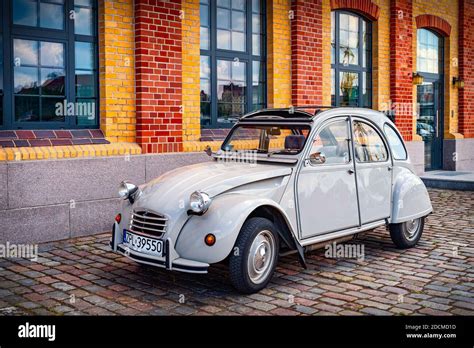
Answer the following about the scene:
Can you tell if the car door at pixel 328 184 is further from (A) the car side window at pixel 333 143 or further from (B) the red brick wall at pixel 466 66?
(B) the red brick wall at pixel 466 66

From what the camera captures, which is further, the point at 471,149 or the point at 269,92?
the point at 471,149

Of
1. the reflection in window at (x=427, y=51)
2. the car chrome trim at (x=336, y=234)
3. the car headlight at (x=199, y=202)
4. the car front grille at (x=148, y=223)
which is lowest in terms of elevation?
the car chrome trim at (x=336, y=234)

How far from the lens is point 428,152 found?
16.5 m

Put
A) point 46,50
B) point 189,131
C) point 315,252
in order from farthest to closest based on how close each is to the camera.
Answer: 1. point 189,131
2. point 46,50
3. point 315,252

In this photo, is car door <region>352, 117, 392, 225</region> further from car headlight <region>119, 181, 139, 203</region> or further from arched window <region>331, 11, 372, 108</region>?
arched window <region>331, 11, 372, 108</region>

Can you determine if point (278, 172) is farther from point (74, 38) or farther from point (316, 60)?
point (316, 60)

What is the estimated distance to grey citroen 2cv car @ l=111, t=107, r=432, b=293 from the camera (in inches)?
210

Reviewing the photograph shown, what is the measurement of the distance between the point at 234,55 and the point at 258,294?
20.8ft

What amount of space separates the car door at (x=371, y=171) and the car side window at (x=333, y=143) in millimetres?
160

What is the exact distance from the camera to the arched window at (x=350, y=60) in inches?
520

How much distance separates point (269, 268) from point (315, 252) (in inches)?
67.5

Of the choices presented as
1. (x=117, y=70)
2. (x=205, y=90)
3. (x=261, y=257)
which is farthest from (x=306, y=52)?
(x=261, y=257)

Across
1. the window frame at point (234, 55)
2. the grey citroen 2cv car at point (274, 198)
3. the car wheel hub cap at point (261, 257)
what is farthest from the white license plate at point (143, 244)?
the window frame at point (234, 55)

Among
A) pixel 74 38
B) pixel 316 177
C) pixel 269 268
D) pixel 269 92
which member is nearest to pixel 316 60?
pixel 269 92
